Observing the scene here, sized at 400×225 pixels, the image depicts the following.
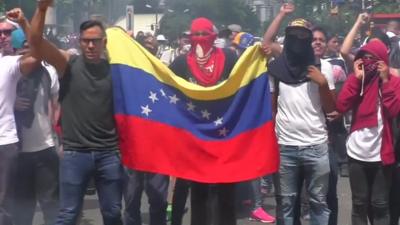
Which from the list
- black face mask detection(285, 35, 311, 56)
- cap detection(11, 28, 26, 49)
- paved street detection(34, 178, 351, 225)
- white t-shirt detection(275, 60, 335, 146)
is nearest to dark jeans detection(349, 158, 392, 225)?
white t-shirt detection(275, 60, 335, 146)

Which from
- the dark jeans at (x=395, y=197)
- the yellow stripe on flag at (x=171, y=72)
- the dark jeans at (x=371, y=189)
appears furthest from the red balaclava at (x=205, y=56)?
the dark jeans at (x=395, y=197)

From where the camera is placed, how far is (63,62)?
6.12 m

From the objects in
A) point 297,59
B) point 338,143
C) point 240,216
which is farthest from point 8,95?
point 240,216

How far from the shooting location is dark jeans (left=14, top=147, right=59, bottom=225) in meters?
7.08

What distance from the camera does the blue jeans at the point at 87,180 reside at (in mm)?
6188

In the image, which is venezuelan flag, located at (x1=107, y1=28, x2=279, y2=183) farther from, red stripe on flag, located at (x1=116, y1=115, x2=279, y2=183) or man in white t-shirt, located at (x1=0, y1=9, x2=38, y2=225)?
man in white t-shirt, located at (x1=0, y1=9, x2=38, y2=225)

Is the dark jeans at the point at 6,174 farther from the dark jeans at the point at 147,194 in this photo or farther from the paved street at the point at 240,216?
the paved street at the point at 240,216

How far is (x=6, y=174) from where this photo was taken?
6809mm

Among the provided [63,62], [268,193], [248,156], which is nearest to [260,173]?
[248,156]

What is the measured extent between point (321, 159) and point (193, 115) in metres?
1.04

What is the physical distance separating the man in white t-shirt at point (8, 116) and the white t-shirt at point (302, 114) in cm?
193

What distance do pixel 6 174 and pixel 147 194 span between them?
117cm

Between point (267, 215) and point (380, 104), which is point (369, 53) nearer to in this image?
point (380, 104)

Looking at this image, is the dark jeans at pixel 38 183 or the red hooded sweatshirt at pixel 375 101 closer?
the red hooded sweatshirt at pixel 375 101
